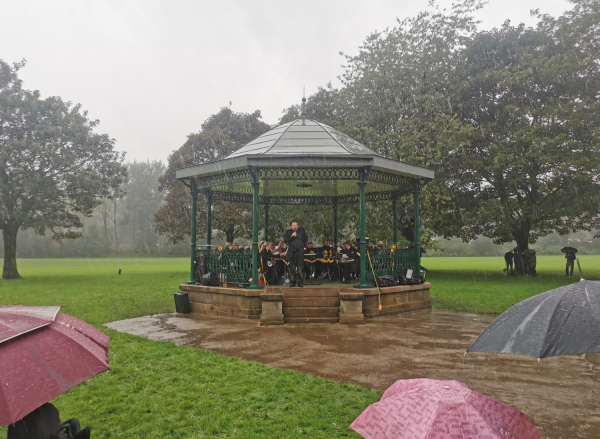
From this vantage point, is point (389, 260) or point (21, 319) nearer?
point (21, 319)

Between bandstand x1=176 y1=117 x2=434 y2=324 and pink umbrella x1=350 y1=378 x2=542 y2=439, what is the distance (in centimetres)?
726

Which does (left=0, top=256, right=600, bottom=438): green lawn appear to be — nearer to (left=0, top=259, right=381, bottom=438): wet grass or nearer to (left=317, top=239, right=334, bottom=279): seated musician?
(left=0, top=259, right=381, bottom=438): wet grass

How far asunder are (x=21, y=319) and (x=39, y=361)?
31 cm

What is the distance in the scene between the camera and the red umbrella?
1.86 meters

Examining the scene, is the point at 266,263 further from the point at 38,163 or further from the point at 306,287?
the point at 38,163

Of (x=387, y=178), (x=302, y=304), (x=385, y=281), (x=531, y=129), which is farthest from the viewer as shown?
(x=531, y=129)

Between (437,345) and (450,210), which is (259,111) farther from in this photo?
(437,345)

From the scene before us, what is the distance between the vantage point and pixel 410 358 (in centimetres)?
644

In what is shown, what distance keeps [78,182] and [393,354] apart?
24.5 meters

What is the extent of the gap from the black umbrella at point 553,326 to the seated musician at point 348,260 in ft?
31.7

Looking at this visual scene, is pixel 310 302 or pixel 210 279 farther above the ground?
pixel 210 279

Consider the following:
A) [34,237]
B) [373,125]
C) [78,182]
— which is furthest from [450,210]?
[34,237]

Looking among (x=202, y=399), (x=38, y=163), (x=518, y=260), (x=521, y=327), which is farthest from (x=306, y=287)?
(x=38, y=163)

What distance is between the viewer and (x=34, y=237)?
5725 cm
